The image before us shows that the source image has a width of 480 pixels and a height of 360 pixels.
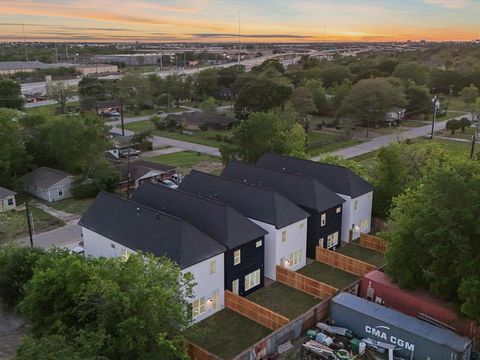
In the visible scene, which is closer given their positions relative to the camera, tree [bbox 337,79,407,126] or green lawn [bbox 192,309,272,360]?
green lawn [bbox 192,309,272,360]

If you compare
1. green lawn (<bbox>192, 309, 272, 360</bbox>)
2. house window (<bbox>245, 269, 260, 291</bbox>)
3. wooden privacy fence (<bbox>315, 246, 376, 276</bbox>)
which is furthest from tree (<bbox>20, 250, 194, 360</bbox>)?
wooden privacy fence (<bbox>315, 246, 376, 276</bbox>)

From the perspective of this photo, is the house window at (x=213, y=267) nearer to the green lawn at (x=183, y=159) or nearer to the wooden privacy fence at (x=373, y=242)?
the wooden privacy fence at (x=373, y=242)

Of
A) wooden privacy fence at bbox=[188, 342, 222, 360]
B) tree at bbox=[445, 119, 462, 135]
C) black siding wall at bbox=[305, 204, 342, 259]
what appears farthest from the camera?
tree at bbox=[445, 119, 462, 135]

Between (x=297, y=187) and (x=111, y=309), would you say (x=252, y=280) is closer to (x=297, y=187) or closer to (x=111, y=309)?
(x=297, y=187)

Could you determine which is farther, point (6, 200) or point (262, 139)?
point (262, 139)

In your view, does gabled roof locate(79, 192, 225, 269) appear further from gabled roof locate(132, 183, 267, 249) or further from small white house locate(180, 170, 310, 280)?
small white house locate(180, 170, 310, 280)

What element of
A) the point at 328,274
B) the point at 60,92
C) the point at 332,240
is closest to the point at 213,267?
the point at 328,274
